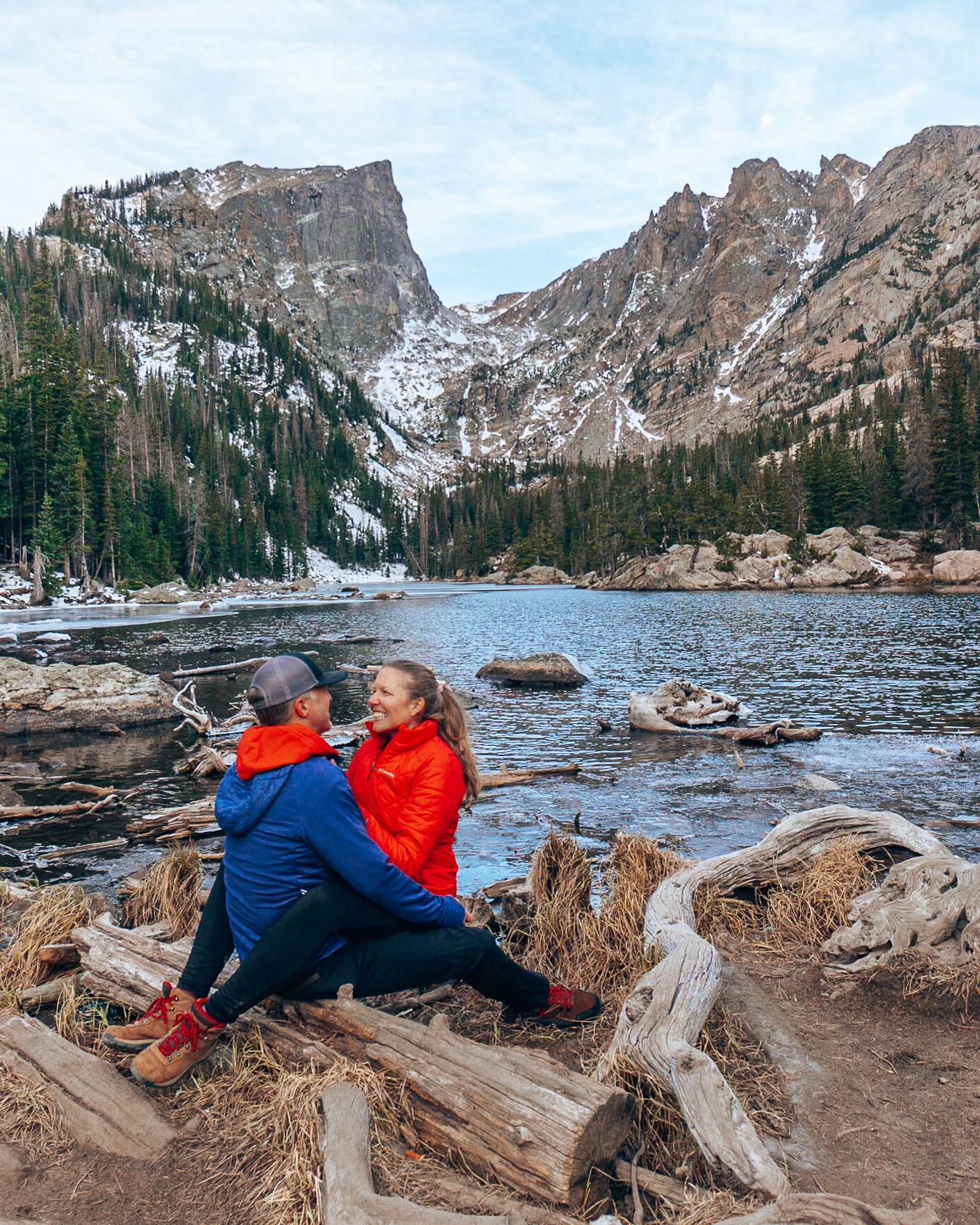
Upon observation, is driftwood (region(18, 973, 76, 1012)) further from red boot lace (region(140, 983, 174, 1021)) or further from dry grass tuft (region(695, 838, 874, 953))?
dry grass tuft (region(695, 838, 874, 953))

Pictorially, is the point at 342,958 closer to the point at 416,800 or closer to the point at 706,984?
the point at 416,800

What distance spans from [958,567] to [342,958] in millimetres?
71694

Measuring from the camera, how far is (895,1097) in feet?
12.6

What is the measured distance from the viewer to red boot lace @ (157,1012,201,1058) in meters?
3.80

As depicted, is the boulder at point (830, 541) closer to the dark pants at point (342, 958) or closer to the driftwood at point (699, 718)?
the driftwood at point (699, 718)

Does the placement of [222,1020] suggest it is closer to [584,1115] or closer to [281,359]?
[584,1115]

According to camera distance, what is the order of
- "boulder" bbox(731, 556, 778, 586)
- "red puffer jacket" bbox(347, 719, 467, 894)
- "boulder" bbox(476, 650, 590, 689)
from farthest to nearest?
"boulder" bbox(731, 556, 778, 586) < "boulder" bbox(476, 650, 590, 689) < "red puffer jacket" bbox(347, 719, 467, 894)

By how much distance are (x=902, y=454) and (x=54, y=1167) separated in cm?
10302

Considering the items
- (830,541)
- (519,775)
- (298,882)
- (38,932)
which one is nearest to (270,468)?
(830,541)

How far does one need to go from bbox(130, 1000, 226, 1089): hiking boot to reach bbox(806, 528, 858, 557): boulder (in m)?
81.8

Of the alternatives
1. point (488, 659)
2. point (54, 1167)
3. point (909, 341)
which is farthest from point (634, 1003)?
point (909, 341)

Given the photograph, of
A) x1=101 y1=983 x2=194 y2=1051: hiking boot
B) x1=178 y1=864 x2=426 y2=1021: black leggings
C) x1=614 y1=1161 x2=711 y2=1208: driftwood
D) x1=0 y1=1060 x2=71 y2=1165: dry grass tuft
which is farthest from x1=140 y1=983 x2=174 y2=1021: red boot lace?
x1=614 y1=1161 x2=711 y2=1208: driftwood

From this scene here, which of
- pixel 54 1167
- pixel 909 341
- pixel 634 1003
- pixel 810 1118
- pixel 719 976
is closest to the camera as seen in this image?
pixel 54 1167

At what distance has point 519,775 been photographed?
44.3 ft
